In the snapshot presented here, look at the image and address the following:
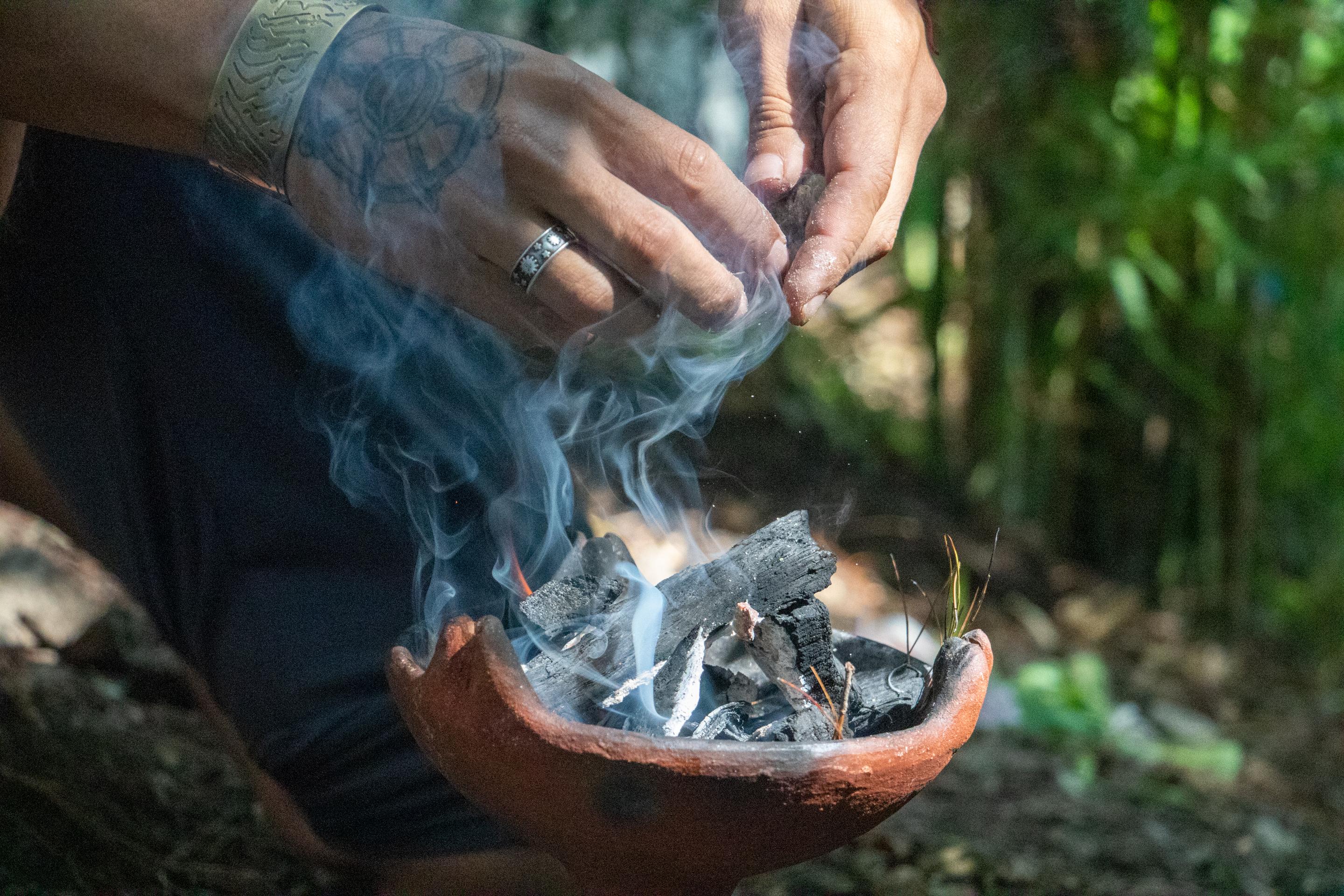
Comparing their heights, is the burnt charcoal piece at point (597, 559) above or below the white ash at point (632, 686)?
below

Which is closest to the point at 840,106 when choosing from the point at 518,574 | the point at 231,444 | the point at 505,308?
the point at 505,308

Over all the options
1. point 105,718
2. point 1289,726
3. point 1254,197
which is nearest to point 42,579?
point 105,718

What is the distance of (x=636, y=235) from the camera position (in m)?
1.37

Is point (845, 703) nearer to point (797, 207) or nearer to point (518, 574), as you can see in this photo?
point (518, 574)

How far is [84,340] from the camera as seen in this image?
1.98 meters

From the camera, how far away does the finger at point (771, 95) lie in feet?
5.51

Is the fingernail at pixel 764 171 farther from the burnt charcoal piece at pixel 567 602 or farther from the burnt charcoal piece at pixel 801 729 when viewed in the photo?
the burnt charcoal piece at pixel 801 729

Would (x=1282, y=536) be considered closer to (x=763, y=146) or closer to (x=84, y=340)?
(x=763, y=146)

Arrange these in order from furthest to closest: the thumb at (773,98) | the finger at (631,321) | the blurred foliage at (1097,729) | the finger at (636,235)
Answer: the blurred foliage at (1097,729)
the thumb at (773,98)
the finger at (631,321)
the finger at (636,235)

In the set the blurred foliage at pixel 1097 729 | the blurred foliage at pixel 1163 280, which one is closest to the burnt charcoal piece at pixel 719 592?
the blurred foliage at pixel 1097 729

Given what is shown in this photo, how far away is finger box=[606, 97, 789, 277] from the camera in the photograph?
54.4 inches

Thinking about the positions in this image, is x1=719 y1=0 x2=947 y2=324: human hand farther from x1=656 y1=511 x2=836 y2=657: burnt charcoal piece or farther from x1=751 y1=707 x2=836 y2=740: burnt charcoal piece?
x1=751 y1=707 x2=836 y2=740: burnt charcoal piece

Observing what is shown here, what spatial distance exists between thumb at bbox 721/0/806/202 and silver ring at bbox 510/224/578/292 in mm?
384

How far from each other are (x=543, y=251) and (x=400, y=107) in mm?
257
